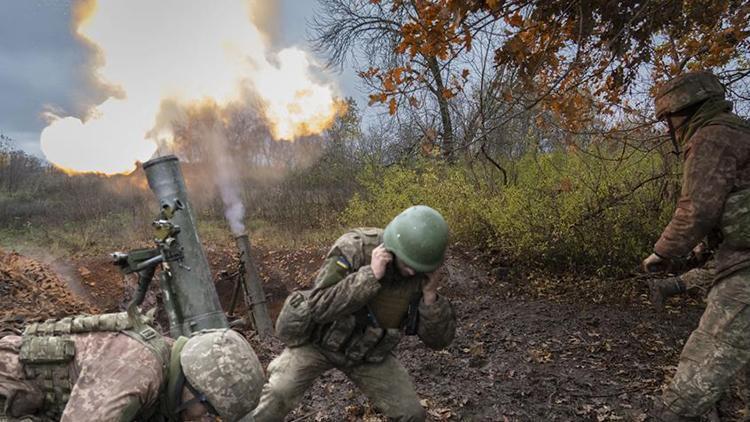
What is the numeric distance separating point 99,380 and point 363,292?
4.44 feet

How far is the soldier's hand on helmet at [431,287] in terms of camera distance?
9.41 ft

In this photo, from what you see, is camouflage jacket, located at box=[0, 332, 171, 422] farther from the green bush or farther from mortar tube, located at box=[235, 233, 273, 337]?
the green bush

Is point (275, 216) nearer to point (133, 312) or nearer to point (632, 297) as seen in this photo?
point (632, 297)

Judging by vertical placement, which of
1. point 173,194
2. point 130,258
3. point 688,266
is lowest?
point 688,266

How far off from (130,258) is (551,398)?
12.1ft

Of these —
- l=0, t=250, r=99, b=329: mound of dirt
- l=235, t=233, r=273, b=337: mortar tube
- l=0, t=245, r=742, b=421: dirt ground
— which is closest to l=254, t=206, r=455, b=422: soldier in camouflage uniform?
l=0, t=245, r=742, b=421: dirt ground

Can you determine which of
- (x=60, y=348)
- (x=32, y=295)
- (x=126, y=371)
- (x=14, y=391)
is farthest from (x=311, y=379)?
(x=32, y=295)

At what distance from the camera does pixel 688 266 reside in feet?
12.0

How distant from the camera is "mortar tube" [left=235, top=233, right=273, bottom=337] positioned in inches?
273

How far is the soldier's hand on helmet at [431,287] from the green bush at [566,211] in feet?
14.1

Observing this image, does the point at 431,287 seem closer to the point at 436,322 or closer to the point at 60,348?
the point at 436,322

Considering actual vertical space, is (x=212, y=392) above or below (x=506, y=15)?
below

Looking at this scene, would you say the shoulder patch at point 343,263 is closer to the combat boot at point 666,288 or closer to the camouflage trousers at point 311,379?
the camouflage trousers at point 311,379

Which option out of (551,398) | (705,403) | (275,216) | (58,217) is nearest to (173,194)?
(551,398)
